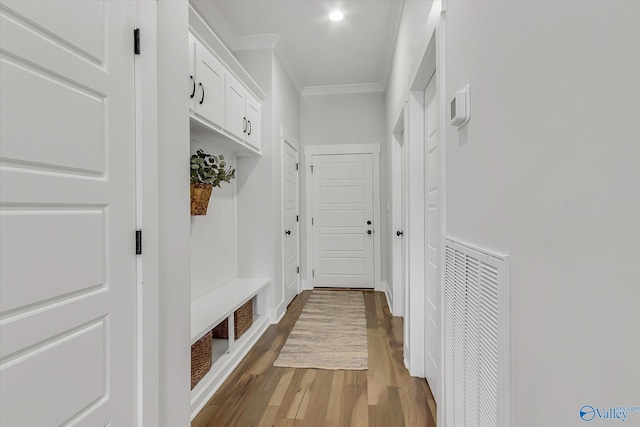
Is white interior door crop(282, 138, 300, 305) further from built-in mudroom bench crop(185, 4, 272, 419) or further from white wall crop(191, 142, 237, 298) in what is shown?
white wall crop(191, 142, 237, 298)

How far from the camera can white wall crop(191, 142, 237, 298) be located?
2643 millimetres

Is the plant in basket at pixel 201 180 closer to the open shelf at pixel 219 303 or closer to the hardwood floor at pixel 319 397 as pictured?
the open shelf at pixel 219 303

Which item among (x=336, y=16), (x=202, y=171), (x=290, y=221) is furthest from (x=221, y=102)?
(x=290, y=221)

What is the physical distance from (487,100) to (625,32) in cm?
52

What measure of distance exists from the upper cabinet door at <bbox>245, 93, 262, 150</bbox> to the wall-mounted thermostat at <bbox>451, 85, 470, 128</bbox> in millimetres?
2118

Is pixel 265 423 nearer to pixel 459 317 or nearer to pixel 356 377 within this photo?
pixel 356 377

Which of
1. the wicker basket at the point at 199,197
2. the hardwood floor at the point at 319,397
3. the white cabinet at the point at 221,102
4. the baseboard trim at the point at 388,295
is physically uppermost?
the white cabinet at the point at 221,102

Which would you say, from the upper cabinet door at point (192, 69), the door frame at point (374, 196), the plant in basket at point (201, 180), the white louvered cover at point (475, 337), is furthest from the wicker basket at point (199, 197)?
the door frame at point (374, 196)

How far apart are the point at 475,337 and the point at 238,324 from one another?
2.11 meters

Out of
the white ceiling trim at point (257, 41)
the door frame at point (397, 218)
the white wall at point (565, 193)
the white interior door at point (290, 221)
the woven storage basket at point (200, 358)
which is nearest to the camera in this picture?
the white wall at point (565, 193)

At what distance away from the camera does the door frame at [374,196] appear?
15.5 feet

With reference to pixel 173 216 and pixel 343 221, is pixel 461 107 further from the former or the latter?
pixel 343 221

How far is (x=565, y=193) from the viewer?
2.02 ft

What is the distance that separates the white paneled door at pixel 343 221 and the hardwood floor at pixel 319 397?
212 centimetres
